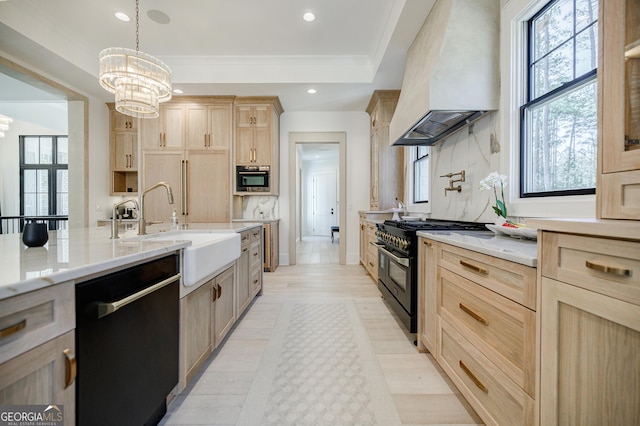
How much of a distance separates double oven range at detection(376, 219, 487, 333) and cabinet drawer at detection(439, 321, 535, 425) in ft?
1.38

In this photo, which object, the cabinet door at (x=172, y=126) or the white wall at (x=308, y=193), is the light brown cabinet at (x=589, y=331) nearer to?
the cabinet door at (x=172, y=126)

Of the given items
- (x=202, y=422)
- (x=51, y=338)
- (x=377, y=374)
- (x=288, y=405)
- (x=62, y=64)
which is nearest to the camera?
(x=51, y=338)

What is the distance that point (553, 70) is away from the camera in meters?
1.62

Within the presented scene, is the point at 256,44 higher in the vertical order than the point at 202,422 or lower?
higher

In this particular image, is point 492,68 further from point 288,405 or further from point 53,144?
point 53,144

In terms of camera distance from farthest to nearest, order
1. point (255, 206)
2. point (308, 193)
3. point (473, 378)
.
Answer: point (308, 193)
point (255, 206)
point (473, 378)

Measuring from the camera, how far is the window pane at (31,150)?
671 centimetres

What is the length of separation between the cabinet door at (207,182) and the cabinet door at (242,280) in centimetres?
206

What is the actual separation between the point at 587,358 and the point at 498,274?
40cm

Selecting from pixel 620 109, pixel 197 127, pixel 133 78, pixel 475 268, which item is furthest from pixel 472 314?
pixel 197 127

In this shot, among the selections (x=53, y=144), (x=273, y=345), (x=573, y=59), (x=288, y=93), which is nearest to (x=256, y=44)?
(x=288, y=93)

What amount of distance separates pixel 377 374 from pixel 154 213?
436cm

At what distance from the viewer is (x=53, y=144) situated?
675 cm

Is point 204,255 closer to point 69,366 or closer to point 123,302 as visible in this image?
point 123,302
